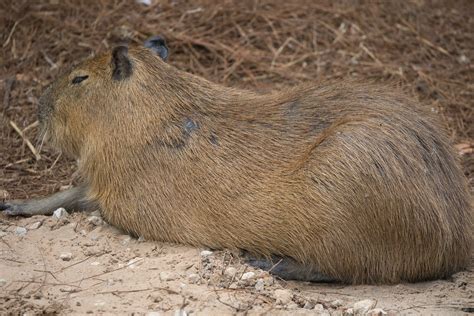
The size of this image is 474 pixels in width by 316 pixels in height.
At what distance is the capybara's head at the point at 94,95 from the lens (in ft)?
17.8

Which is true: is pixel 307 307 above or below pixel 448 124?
below

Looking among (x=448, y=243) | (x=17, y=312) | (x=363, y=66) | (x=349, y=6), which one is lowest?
(x=17, y=312)

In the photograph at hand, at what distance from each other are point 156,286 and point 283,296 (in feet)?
2.29

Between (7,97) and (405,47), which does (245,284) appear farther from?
(405,47)

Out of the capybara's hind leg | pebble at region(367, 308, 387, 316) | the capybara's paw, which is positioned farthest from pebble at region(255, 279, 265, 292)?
the capybara's paw

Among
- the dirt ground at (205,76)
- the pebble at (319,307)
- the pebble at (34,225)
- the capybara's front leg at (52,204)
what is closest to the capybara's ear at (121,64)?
the capybara's front leg at (52,204)

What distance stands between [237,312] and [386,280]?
3.64 feet

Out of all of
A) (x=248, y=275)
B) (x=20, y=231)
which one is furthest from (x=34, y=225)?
(x=248, y=275)

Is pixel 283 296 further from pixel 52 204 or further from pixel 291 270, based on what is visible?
pixel 52 204

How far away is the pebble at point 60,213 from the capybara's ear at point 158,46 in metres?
1.27

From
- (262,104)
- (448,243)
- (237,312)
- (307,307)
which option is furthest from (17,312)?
(448,243)

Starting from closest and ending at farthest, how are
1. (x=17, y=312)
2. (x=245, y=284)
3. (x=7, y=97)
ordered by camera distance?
(x=17, y=312) → (x=245, y=284) → (x=7, y=97)

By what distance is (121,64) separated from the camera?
5402mm

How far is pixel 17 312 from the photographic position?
4277mm
